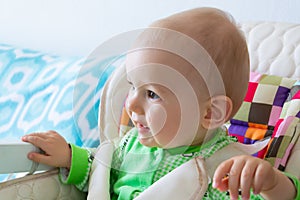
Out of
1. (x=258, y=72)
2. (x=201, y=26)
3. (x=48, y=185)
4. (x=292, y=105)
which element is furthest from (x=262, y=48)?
(x=48, y=185)

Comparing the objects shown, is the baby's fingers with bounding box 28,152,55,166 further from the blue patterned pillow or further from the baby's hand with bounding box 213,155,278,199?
the baby's hand with bounding box 213,155,278,199

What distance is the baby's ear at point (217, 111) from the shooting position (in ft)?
2.31

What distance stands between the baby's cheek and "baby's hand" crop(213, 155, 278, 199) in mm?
149

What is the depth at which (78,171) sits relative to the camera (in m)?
0.78

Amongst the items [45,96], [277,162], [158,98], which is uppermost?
[158,98]

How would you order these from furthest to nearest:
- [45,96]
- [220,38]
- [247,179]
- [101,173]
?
[45,96] → [101,173] → [220,38] → [247,179]

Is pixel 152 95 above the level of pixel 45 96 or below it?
above

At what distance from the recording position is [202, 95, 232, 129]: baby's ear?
0.70 metres

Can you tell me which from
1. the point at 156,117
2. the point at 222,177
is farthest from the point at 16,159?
the point at 222,177

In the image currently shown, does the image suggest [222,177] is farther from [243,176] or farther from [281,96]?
[281,96]

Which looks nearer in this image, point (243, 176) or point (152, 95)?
point (243, 176)

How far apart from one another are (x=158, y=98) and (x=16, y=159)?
218mm

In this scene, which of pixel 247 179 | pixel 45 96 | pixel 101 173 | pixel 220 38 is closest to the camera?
pixel 247 179

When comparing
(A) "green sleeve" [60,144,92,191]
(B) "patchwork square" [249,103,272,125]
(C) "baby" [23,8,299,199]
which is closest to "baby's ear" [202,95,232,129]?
(C) "baby" [23,8,299,199]
